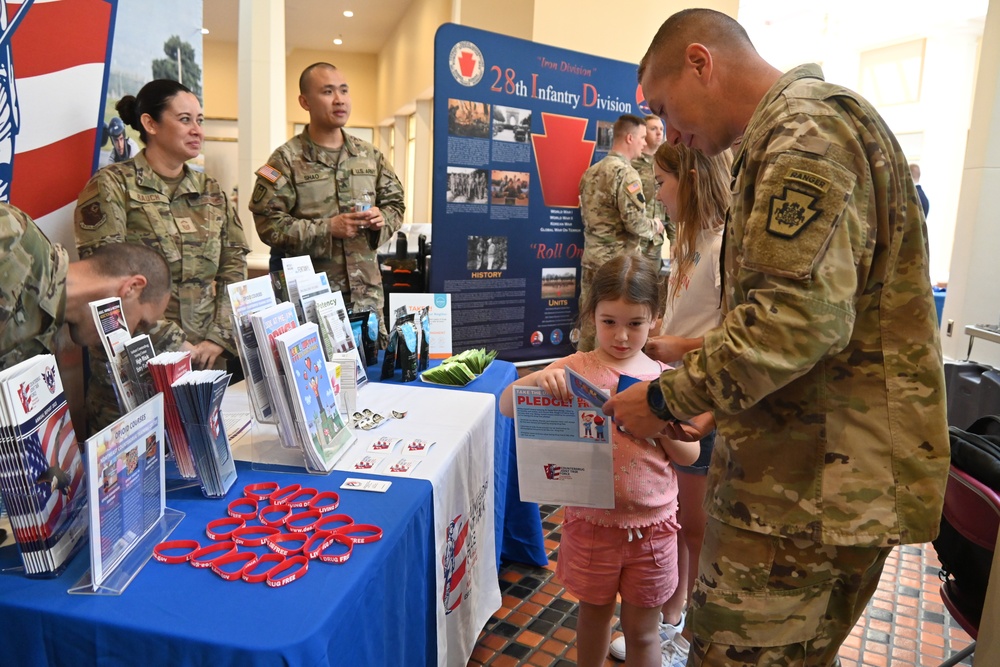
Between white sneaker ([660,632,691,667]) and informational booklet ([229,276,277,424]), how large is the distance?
1.33 metres

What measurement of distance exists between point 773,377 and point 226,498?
0.96 m

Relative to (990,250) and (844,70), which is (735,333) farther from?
(844,70)

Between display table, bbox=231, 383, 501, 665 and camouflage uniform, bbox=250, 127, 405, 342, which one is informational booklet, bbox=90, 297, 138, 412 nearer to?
display table, bbox=231, 383, 501, 665

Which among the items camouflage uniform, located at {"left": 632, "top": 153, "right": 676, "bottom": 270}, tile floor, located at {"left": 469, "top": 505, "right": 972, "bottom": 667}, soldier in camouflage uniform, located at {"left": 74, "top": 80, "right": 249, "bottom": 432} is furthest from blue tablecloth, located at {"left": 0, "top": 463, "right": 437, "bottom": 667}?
camouflage uniform, located at {"left": 632, "top": 153, "right": 676, "bottom": 270}

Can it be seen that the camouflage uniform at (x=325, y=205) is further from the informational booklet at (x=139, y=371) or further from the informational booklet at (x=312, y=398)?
the informational booklet at (x=139, y=371)

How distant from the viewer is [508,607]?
91.0 inches

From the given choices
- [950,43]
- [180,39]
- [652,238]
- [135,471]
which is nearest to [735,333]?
[135,471]

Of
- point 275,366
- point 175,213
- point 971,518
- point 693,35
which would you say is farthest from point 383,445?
point 175,213

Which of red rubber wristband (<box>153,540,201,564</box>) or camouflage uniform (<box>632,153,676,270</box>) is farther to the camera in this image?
camouflage uniform (<box>632,153,676,270</box>)

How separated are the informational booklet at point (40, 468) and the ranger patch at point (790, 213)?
39.6 inches

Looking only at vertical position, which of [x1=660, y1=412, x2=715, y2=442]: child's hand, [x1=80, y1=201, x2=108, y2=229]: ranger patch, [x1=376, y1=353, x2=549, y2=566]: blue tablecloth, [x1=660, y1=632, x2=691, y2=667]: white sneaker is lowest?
[x1=660, y1=632, x2=691, y2=667]: white sneaker

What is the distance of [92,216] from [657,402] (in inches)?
77.5

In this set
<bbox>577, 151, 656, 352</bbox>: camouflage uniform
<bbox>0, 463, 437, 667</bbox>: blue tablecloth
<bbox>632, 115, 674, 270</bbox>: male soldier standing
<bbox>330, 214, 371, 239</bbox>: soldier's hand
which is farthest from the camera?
<bbox>632, 115, 674, 270</bbox>: male soldier standing

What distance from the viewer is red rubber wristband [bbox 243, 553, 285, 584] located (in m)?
0.99
